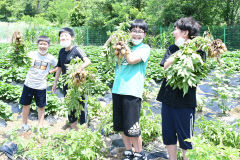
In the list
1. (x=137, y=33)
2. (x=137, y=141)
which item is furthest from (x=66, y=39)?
(x=137, y=141)

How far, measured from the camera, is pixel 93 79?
10.2ft

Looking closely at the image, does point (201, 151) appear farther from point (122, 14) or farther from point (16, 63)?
point (122, 14)

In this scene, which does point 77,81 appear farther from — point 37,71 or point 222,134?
point 222,134

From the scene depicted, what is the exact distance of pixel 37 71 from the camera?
12.7ft

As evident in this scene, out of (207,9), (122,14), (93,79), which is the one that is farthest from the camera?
(122,14)

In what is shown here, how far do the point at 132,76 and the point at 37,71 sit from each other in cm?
183

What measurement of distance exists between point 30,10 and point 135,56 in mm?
55192

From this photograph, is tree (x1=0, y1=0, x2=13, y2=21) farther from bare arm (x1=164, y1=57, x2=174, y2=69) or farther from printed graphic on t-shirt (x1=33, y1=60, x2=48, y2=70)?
bare arm (x1=164, y1=57, x2=174, y2=69)

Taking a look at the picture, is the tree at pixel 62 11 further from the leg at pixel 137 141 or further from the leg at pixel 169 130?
the leg at pixel 169 130

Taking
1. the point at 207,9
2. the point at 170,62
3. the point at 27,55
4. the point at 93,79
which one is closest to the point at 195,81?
the point at 170,62

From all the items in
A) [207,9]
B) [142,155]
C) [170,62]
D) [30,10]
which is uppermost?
[30,10]

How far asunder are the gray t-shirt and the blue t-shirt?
159cm

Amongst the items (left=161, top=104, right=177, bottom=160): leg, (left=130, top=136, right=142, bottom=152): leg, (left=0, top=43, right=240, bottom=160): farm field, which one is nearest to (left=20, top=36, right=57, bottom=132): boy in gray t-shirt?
(left=0, top=43, right=240, bottom=160): farm field

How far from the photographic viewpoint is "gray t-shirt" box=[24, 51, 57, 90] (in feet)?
12.6
